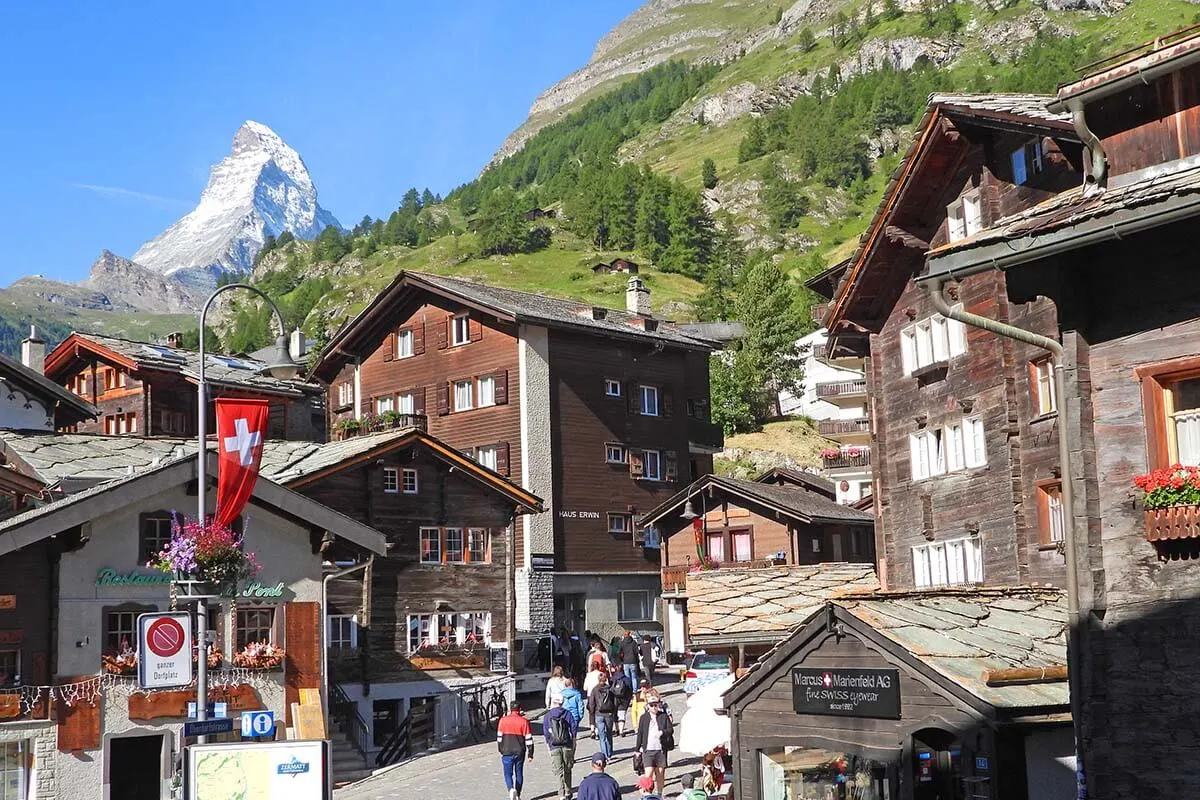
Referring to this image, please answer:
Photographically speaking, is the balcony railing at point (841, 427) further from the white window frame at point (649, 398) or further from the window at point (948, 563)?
the window at point (948, 563)

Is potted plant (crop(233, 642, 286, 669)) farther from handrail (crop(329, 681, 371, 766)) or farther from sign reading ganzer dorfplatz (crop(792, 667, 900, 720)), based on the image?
sign reading ganzer dorfplatz (crop(792, 667, 900, 720))

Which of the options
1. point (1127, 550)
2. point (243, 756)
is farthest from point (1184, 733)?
point (243, 756)

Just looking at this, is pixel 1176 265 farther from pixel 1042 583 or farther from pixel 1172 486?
pixel 1042 583

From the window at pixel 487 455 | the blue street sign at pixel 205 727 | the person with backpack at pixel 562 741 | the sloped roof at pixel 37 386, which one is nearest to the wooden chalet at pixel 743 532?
the window at pixel 487 455

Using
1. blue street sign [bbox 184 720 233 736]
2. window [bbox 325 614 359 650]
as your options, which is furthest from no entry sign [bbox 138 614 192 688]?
window [bbox 325 614 359 650]

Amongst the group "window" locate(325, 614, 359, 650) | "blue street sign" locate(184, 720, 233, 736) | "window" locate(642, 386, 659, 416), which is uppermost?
"window" locate(642, 386, 659, 416)

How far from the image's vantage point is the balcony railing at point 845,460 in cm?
6800

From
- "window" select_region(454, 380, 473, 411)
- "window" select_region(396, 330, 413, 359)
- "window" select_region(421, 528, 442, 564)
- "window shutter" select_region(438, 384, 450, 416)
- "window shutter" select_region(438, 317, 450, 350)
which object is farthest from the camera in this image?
"window" select_region(396, 330, 413, 359)

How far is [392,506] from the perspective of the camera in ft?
144

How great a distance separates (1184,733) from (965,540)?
15.6 meters

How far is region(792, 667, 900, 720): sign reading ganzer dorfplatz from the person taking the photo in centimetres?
1766

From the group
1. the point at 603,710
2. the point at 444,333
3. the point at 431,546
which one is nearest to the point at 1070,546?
the point at 603,710

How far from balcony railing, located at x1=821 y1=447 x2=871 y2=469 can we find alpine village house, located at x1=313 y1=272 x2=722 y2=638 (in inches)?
290

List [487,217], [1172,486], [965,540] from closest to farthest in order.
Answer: [1172,486], [965,540], [487,217]
